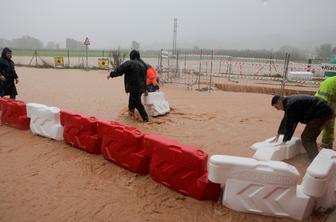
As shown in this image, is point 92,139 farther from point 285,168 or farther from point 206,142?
point 285,168

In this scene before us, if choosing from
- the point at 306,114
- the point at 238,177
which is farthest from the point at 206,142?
the point at 238,177

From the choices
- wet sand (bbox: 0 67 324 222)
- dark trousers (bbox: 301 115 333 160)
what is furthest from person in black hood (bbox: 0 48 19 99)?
dark trousers (bbox: 301 115 333 160)

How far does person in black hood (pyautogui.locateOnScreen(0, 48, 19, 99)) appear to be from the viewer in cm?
769

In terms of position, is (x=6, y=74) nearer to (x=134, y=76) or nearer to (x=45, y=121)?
(x=45, y=121)

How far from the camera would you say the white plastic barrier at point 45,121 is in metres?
5.80

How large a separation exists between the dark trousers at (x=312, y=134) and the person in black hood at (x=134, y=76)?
163 inches

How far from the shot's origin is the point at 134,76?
7336mm

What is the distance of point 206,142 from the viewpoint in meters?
6.13

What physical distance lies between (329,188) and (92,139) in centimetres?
375

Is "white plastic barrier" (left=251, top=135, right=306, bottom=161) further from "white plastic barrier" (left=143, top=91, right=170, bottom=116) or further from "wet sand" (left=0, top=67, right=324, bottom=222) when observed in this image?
"white plastic barrier" (left=143, top=91, right=170, bottom=116)

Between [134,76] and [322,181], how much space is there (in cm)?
520

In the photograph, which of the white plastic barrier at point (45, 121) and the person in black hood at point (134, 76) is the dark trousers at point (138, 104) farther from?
the white plastic barrier at point (45, 121)

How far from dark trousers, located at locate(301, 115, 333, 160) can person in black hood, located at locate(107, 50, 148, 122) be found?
13.6 ft

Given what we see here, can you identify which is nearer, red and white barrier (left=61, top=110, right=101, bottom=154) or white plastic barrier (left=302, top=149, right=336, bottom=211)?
→ white plastic barrier (left=302, top=149, right=336, bottom=211)
